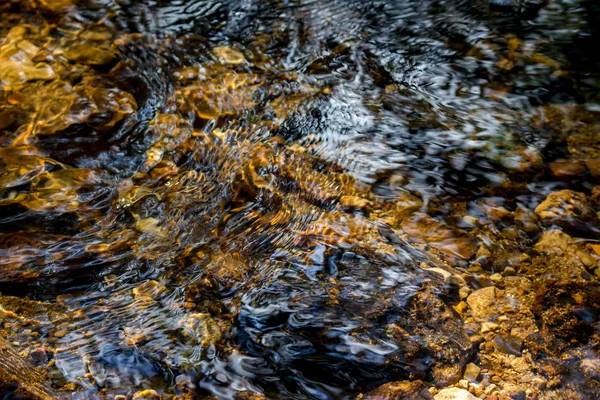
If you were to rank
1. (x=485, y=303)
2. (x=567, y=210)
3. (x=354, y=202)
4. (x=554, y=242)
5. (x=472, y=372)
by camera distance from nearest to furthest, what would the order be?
(x=472, y=372) < (x=485, y=303) < (x=554, y=242) < (x=567, y=210) < (x=354, y=202)

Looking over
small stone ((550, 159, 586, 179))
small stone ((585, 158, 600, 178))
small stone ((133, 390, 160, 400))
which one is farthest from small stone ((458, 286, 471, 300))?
small stone ((133, 390, 160, 400))

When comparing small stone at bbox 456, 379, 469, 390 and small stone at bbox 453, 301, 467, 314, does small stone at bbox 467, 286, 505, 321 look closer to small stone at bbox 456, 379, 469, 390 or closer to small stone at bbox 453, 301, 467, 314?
small stone at bbox 453, 301, 467, 314

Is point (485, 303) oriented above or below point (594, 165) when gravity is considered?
below

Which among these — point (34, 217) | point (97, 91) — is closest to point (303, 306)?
point (34, 217)

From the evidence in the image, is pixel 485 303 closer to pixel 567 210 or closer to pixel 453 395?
pixel 453 395

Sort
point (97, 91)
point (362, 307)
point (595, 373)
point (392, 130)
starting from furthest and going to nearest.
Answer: point (97, 91) < point (392, 130) < point (362, 307) < point (595, 373)

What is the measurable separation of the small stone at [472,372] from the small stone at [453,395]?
83mm

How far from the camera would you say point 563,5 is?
14.0ft

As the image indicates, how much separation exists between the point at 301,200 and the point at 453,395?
151cm

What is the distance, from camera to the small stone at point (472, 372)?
7.07 ft

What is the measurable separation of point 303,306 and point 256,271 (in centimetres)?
37

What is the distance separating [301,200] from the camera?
9.96 ft

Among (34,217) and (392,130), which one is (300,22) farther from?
(34,217)

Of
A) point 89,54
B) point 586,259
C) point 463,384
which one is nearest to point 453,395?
point 463,384
